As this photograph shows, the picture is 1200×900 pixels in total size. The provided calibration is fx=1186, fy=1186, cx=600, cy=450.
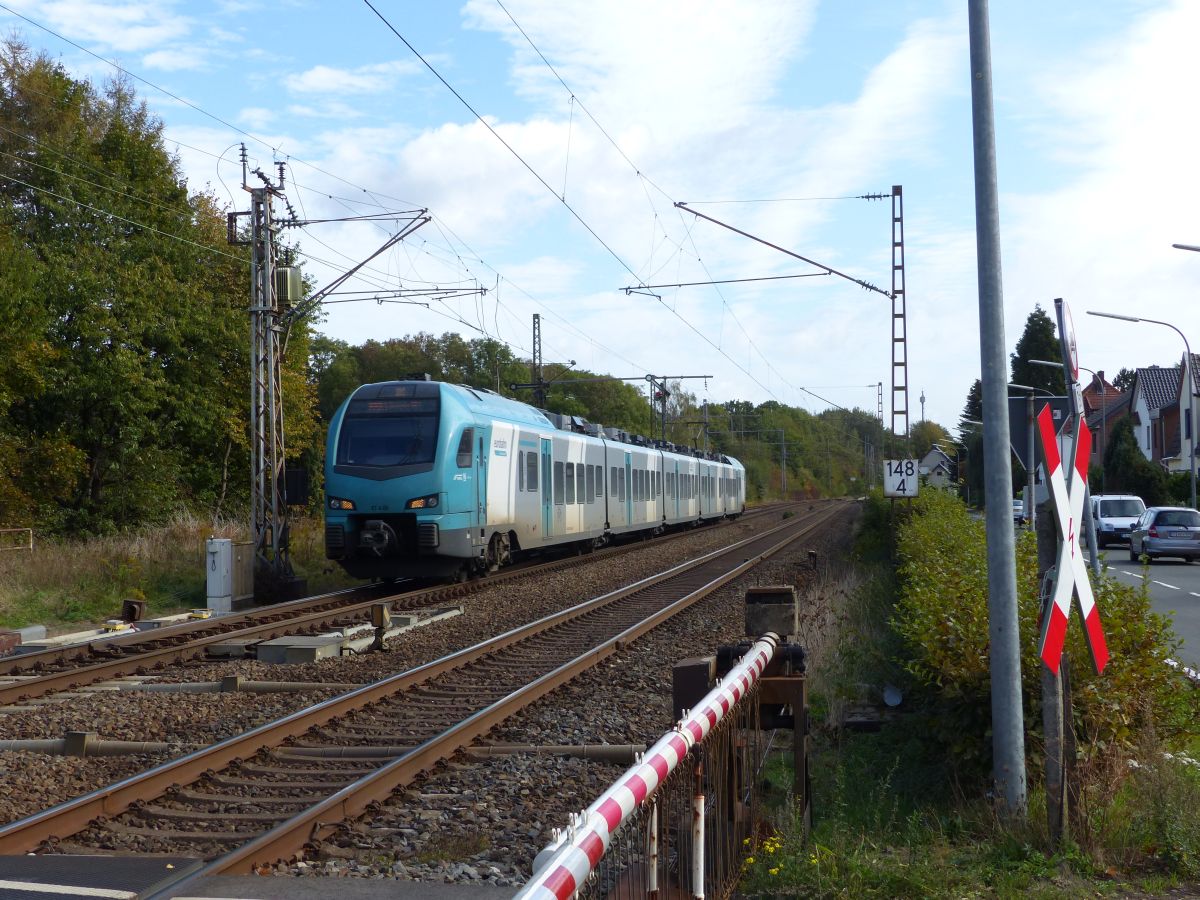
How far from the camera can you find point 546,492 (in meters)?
23.6

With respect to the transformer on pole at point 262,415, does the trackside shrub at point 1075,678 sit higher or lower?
lower

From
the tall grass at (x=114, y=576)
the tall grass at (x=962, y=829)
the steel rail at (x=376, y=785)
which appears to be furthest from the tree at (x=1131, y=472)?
the tall grass at (x=962, y=829)

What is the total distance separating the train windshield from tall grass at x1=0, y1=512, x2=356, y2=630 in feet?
10.4

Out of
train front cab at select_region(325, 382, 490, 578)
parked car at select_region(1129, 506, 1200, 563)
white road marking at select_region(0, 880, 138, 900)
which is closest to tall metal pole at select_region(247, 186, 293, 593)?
train front cab at select_region(325, 382, 490, 578)

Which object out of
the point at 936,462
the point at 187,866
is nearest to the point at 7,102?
the point at 936,462

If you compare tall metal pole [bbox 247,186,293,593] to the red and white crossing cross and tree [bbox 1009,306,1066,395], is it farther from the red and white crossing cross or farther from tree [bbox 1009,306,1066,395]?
tree [bbox 1009,306,1066,395]

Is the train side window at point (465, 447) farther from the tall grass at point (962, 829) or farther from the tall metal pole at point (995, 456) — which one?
the tall metal pole at point (995, 456)

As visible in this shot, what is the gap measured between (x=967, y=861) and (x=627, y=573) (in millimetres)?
18397

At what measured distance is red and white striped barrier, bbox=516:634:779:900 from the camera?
2.61 metres

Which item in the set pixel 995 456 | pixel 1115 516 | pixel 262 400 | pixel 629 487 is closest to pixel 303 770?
pixel 995 456

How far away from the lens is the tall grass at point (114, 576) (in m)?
16.5

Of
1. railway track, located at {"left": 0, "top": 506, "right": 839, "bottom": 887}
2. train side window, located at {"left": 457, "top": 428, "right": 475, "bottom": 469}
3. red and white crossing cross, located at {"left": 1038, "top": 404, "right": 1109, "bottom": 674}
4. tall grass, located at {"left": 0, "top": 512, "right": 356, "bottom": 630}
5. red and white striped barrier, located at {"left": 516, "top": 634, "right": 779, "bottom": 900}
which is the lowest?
railway track, located at {"left": 0, "top": 506, "right": 839, "bottom": 887}

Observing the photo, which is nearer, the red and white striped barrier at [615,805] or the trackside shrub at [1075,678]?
the red and white striped barrier at [615,805]

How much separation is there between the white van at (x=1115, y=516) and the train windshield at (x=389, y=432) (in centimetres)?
2282
